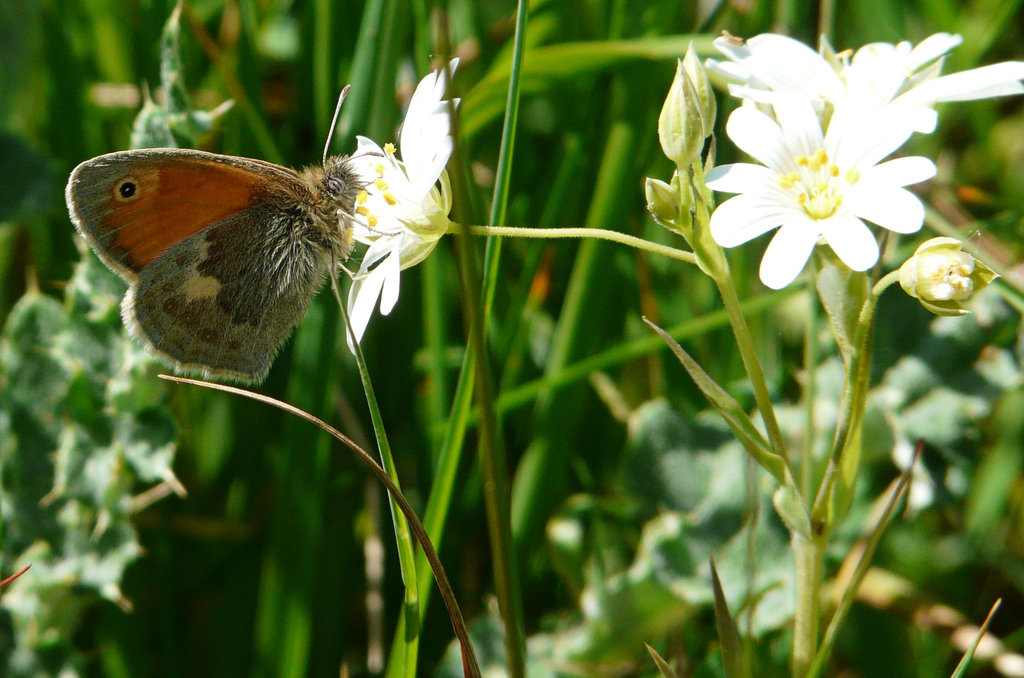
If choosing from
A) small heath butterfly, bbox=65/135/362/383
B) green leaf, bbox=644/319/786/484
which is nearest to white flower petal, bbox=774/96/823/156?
green leaf, bbox=644/319/786/484

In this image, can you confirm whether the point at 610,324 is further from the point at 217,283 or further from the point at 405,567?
the point at 405,567

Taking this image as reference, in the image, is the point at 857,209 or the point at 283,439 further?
the point at 283,439

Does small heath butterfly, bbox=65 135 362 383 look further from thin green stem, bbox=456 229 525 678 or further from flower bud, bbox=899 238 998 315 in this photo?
flower bud, bbox=899 238 998 315

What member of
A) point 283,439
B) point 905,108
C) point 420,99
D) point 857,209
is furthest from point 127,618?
point 905,108

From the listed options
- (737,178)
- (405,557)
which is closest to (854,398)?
(737,178)

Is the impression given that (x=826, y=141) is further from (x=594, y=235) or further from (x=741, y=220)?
(x=594, y=235)

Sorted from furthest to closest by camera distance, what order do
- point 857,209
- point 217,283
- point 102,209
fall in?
point 217,283
point 102,209
point 857,209

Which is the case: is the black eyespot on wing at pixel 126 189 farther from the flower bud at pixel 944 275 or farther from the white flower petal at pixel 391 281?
the flower bud at pixel 944 275
